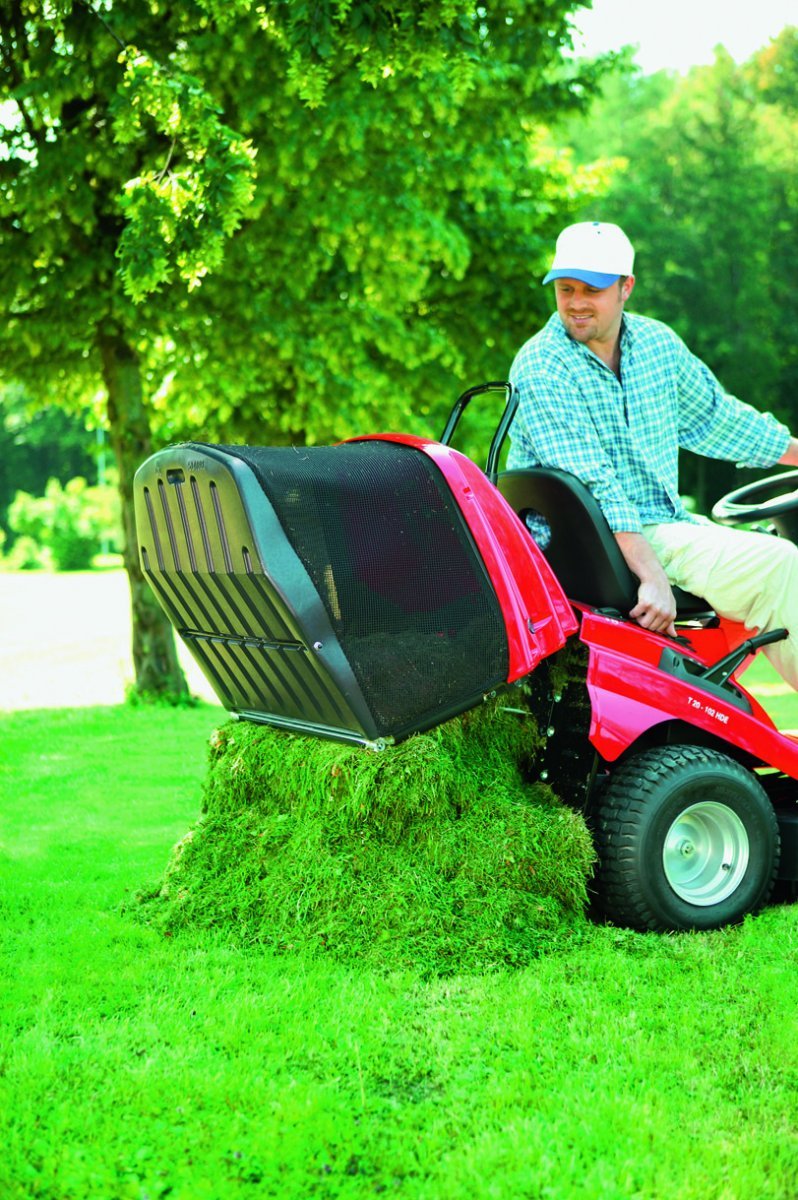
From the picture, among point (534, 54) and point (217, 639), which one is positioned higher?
point (534, 54)

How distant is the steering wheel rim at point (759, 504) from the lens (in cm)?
469

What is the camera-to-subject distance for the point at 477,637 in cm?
377

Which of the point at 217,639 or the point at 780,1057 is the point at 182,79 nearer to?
the point at 217,639

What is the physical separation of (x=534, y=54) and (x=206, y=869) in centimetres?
759

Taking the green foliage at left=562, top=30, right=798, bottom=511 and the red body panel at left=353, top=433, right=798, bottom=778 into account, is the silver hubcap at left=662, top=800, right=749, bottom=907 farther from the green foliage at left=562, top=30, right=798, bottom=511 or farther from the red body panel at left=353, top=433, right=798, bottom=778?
the green foliage at left=562, top=30, right=798, bottom=511

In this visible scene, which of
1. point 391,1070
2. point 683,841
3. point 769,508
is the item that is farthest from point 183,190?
point 391,1070

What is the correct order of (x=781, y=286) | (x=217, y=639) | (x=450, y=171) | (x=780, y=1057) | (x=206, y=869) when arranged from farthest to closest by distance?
(x=781, y=286) → (x=450, y=171) → (x=206, y=869) → (x=217, y=639) → (x=780, y=1057)

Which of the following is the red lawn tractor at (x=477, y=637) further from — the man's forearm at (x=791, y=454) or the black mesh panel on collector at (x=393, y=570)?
the man's forearm at (x=791, y=454)

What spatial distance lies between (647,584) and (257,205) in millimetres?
5754

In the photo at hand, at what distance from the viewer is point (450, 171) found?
1012 centimetres

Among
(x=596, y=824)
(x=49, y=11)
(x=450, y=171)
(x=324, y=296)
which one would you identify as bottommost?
(x=596, y=824)

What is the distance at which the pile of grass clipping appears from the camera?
3766mm

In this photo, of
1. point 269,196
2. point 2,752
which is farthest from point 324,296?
point 2,752

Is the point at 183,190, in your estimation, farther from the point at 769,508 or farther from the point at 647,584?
the point at 647,584
